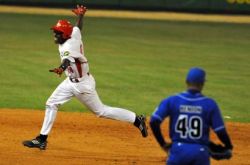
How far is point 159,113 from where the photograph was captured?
7.03 meters

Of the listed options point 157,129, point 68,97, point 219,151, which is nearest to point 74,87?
point 68,97

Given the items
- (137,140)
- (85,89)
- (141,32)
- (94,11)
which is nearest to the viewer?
(85,89)

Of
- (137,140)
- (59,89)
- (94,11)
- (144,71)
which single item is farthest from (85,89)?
(94,11)

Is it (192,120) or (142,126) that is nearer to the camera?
(192,120)

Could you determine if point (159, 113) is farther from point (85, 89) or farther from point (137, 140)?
point (137, 140)

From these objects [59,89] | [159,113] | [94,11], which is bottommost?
[94,11]

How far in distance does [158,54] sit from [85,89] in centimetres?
1190

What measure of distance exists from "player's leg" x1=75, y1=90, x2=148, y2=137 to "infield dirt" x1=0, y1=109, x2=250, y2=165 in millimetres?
401

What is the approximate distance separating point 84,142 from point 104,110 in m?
0.83

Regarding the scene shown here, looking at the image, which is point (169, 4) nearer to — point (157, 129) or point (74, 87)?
point (74, 87)

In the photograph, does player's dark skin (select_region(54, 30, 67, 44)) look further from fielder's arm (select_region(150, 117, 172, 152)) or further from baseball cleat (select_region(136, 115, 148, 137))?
fielder's arm (select_region(150, 117, 172, 152))

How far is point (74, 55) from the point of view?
34.7 ft

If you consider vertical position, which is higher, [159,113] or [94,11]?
[159,113]

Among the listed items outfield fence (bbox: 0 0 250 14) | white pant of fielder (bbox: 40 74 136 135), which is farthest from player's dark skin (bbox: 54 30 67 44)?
outfield fence (bbox: 0 0 250 14)
